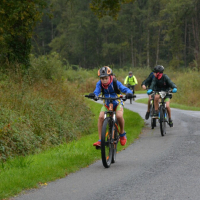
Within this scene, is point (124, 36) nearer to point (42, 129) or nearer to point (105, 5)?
point (105, 5)

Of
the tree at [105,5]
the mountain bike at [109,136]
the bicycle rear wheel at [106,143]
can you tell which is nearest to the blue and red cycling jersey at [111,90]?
the mountain bike at [109,136]

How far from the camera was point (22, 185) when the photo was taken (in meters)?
6.65

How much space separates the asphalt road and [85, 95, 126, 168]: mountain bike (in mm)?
198

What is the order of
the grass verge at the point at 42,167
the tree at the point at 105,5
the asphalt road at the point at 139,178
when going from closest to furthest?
the asphalt road at the point at 139,178 → the grass verge at the point at 42,167 → the tree at the point at 105,5

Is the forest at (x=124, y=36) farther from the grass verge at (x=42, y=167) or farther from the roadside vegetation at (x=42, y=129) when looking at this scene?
the grass verge at (x=42, y=167)

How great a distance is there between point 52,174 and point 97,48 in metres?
79.5

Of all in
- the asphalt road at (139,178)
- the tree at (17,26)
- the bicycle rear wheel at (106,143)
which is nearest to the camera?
the asphalt road at (139,178)

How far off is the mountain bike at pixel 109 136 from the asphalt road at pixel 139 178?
198 millimetres

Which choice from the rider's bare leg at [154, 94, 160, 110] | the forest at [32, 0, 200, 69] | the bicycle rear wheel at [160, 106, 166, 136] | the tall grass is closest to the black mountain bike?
the bicycle rear wheel at [160, 106, 166, 136]

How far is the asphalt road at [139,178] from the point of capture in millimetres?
6090

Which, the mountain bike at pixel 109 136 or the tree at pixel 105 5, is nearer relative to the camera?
the mountain bike at pixel 109 136

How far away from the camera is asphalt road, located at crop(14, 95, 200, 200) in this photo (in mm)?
6090

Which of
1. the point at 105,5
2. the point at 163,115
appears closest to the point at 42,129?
the point at 163,115

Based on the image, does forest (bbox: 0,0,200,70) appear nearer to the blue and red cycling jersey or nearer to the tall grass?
the tall grass
